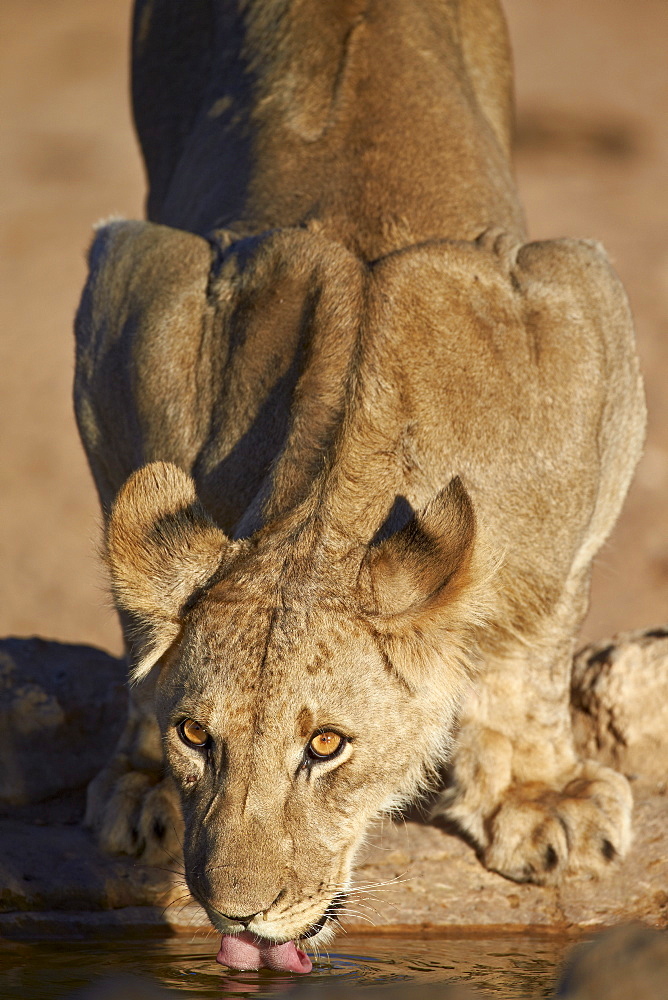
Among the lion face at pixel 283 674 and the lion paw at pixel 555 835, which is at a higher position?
the lion face at pixel 283 674

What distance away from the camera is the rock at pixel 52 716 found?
215 inches

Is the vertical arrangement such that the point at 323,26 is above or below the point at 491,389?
above

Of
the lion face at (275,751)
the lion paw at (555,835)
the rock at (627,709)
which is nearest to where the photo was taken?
the lion face at (275,751)

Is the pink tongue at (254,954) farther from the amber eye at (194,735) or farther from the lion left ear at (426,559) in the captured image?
the lion left ear at (426,559)

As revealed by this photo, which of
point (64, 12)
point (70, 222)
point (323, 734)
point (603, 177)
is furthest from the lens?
point (64, 12)

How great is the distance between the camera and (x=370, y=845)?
190 inches

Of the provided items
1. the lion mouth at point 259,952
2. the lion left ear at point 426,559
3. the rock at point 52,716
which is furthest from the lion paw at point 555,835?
the rock at point 52,716

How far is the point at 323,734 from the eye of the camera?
3.71 meters

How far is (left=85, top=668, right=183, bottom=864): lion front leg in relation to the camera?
4922 millimetres

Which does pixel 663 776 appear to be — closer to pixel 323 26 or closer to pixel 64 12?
pixel 323 26

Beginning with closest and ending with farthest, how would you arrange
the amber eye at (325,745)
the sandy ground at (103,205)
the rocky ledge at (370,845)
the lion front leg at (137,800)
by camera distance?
the amber eye at (325,745) < the rocky ledge at (370,845) < the lion front leg at (137,800) < the sandy ground at (103,205)

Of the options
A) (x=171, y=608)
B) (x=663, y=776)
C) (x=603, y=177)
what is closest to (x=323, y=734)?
(x=171, y=608)

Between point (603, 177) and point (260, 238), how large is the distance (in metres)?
14.5

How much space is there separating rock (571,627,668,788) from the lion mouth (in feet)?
6.48
